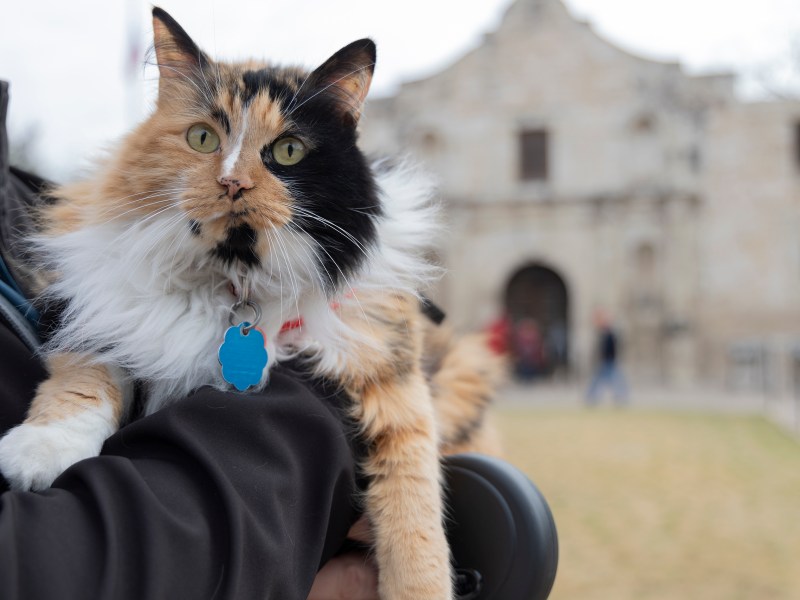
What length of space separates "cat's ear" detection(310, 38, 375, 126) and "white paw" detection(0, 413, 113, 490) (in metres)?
0.76

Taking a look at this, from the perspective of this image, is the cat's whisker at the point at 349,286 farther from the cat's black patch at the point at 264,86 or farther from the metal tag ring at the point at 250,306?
the cat's black patch at the point at 264,86

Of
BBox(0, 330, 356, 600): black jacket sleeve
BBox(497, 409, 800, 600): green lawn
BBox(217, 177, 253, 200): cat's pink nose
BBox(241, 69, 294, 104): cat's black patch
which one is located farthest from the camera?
BBox(497, 409, 800, 600): green lawn

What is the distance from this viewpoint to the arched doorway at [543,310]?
817 inches

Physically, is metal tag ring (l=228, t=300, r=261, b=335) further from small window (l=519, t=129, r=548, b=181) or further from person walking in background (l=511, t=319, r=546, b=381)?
small window (l=519, t=129, r=548, b=181)

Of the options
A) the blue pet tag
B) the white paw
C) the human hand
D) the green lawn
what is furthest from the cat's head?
the green lawn

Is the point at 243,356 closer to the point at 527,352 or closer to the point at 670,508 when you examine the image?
the point at 670,508

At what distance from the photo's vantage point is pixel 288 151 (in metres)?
1.40

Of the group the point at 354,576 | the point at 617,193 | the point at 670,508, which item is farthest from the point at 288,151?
the point at 617,193

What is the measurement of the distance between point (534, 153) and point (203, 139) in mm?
20473

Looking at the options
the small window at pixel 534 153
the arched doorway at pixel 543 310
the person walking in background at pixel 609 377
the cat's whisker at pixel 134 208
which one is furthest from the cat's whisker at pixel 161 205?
the small window at pixel 534 153

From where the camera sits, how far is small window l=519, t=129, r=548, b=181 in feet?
68.8

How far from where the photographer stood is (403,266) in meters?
1.59

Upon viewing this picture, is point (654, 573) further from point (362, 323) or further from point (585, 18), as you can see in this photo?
point (585, 18)

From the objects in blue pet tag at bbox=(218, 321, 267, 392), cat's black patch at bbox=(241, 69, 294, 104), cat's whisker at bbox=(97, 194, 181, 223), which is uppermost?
cat's black patch at bbox=(241, 69, 294, 104)
